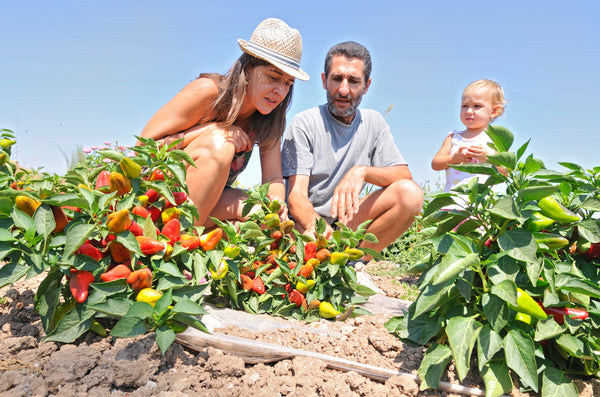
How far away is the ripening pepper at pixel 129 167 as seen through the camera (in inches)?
62.3

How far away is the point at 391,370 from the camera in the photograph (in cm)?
150

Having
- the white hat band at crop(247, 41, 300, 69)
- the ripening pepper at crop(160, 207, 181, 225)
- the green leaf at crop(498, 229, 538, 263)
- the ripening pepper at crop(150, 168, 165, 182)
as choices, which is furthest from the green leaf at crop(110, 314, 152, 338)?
the white hat band at crop(247, 41, 300, 69)

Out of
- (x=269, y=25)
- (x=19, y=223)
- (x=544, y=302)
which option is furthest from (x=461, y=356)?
(x=269, y=25)

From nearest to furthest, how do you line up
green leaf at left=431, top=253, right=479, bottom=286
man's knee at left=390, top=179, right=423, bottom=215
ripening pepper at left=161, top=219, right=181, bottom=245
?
green leaf at left=431, top=253, right=479, bottom=286 < ripening pepper at left=161, top=219, right=181, bottom=245 < man's knee at left=390, top=179, right=423, bottom=215

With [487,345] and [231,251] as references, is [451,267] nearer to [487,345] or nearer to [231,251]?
[487,345]

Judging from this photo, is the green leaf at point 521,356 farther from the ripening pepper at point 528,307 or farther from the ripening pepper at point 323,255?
the ripening pepper at point 323,255

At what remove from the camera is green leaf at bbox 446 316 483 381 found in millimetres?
1277

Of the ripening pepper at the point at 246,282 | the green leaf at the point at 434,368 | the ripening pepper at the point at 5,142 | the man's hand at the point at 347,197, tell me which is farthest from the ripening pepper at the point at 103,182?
the man's hand at the point at 347,197

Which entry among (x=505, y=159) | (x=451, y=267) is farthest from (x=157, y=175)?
(x=505, y=159)

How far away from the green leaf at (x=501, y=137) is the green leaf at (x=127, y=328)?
4.22 ft

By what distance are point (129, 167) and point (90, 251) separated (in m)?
0.33

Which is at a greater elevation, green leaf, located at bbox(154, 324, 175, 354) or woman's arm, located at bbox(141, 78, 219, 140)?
woman's arm, located at bbox(141, 78, 219, 140)

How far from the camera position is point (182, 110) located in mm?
2795

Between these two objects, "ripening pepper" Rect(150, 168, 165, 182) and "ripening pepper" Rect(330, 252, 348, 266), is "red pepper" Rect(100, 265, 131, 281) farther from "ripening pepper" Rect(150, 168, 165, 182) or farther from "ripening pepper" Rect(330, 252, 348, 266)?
"ripening pepper" Rect(330, 252, 348, 266)
